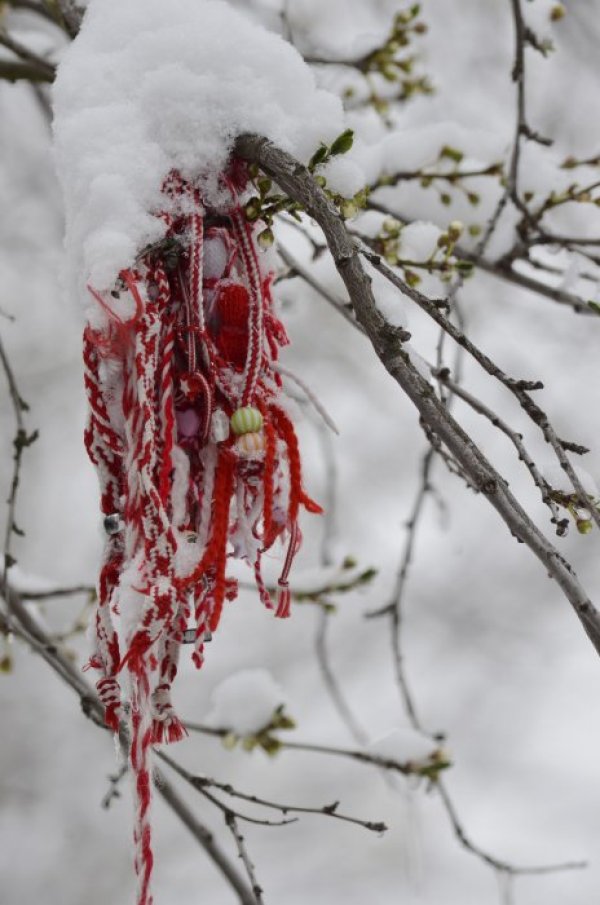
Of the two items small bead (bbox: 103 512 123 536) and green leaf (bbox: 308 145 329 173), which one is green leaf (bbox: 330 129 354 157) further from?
small bead (bbox: 103 512 123 536)

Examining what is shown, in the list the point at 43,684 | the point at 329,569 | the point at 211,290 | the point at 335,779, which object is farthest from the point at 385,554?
the point at 211,290

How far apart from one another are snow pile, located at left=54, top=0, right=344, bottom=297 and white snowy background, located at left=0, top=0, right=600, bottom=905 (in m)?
3.03

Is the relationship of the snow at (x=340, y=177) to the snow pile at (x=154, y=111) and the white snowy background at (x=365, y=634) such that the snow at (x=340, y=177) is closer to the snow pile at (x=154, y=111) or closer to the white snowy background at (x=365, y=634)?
the snow pile at (x=154, y=111)

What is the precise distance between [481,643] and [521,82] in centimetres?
366

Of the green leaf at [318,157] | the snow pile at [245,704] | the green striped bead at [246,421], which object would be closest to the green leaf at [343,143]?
the green leaf at [318,157]

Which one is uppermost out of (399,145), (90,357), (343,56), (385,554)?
(385,554)

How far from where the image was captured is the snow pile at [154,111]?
891mm

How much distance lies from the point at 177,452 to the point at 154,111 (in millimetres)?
362

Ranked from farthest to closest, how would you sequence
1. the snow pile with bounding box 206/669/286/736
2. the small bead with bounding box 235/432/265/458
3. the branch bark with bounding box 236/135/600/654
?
the snow pile with bounding box 206/669/286/736
the small bead with bounding box 235/432/265/458
the branch bark with bounding box 236/135/600/654

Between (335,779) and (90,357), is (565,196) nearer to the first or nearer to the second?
(90,357)

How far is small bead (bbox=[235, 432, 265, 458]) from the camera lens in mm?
833

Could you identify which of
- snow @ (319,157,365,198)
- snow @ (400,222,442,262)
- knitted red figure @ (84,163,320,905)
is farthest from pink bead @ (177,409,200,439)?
snow @ (400,222,442,262)

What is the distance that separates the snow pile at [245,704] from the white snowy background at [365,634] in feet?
7.44

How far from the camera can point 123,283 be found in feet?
2.82
